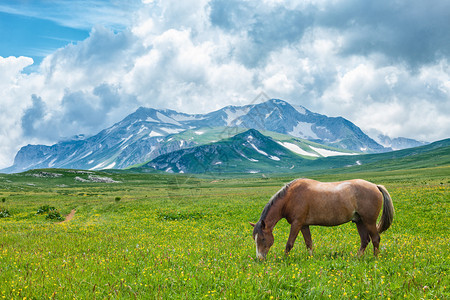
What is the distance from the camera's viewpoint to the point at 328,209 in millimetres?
10070

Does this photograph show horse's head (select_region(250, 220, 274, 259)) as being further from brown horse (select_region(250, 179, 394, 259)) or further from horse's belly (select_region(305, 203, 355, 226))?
horse's belly (select_region(305, 203, 355, 226))

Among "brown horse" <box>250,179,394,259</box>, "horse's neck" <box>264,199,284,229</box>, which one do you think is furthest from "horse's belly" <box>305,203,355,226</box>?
"horse's neck" <box>264,199,284,229</box>

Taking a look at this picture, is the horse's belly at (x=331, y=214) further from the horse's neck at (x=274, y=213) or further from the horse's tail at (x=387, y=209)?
the horse's tail at (x=387, y=209)

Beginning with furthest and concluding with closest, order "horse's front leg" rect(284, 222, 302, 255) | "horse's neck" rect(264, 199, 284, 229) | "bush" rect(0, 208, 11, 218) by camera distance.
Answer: "bush" rect(0, 208, 11, 218), "horse's neck" rect(264, 199, 284, 229), "horse's front leg" rect(284, 222, 302, 255)

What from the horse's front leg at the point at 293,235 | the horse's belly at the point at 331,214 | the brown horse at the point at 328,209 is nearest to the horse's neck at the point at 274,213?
the brown horse at the point at 328,209

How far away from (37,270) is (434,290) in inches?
393

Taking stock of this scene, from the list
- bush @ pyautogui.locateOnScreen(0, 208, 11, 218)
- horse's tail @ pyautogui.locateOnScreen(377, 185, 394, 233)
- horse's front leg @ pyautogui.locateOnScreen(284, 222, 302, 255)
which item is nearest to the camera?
horse's front leg @ pyautogui.locateOnScreen(284, 222, 302, 255)

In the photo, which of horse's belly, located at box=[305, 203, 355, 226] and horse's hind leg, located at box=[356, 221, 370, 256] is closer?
horse's belly, located at box=[305, 203, 355, 226]

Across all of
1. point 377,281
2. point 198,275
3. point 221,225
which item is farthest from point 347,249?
point 221,225

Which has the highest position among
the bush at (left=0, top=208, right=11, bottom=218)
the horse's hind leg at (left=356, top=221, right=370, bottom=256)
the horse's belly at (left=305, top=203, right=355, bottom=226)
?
the horse's belly at (left=305, top=203, right=355, bottom=226)

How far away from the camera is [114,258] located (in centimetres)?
974

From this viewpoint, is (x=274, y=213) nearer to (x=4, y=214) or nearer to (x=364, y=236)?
(x=364, y=236)

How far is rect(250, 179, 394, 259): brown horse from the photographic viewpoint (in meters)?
10.0

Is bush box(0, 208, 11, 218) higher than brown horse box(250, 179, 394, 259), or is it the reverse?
brown horse box(250, 179, 394, 259)
